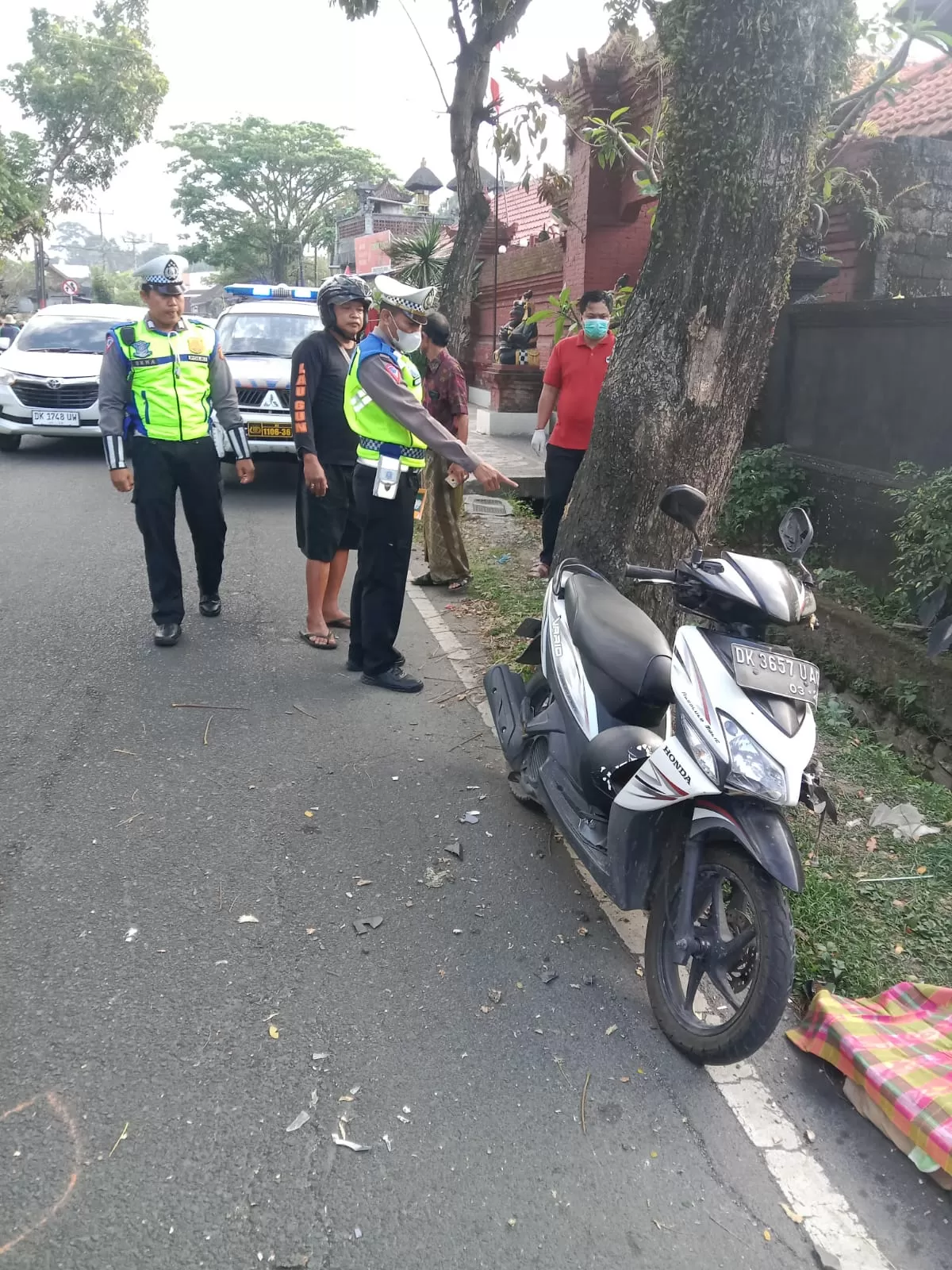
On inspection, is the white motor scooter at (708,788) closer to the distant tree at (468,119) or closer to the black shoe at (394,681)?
the black shoe at (394,681)

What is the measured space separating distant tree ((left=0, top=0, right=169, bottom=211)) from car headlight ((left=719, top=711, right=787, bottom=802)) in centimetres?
3155

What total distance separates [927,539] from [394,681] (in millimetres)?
2707

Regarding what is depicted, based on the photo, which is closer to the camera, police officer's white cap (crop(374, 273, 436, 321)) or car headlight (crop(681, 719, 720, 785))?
car headlight (crop(681, 719, 720, 785))

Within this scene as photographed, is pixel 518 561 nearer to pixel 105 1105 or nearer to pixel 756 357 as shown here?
pixel 756 357

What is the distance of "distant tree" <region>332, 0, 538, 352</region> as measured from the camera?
11.4m

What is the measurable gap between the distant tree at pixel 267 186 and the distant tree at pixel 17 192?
13.8 m

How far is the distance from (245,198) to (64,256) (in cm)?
10261

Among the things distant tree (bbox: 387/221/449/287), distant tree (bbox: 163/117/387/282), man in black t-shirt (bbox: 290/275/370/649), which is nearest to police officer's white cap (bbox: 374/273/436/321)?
man in black t-shirt (bbox: 290/275/370/649)

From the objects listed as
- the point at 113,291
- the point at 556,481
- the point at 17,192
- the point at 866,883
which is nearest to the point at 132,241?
the point at 113,291

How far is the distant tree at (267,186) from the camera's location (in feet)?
132

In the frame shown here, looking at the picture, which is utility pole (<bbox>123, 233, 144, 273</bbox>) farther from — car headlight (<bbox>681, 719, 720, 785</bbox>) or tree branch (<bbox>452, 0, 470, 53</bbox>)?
car headlight (<bbox>681, 719, 720, 785</bbox>)

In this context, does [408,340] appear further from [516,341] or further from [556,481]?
[516,341]

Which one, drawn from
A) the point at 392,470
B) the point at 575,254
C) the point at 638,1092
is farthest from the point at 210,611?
the point at 575,254

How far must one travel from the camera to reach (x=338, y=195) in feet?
140
